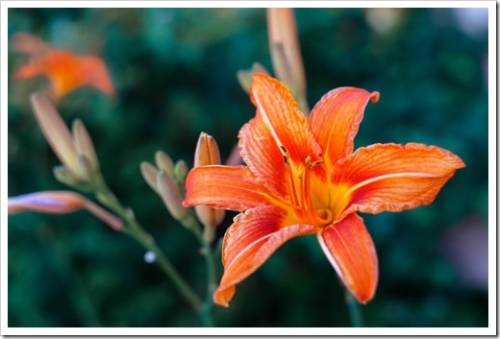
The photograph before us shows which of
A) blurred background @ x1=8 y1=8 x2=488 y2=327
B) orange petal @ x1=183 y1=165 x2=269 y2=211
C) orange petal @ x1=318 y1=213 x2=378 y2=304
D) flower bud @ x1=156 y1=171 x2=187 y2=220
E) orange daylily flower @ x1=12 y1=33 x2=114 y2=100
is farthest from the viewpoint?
blurred background @ x1=8 y1=8 x2=488 y2=327

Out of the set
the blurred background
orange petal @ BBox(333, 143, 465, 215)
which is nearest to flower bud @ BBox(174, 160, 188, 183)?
orange petal @ BBox(333, 143, 465, 215)

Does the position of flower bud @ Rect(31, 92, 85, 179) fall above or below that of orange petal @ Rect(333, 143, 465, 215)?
above

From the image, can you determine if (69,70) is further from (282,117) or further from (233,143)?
(282,117)

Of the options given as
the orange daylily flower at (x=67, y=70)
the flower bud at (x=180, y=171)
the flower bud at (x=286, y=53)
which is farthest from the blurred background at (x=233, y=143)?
the flower bud at (x=180, y=171)

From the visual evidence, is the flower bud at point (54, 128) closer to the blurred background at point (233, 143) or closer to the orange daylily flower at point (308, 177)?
the orange daylily flower at point (308, 177)

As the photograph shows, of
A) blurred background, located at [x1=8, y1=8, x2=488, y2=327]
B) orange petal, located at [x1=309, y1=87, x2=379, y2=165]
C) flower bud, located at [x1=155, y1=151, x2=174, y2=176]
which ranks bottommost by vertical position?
blurred background, located at [x1=8, y1=8, x2=488, y2=327]

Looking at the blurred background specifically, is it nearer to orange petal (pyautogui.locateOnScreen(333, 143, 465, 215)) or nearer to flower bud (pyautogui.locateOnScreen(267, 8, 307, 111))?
flower bud (pyautogui.locateOnScreen(267, 8, 307, 111))

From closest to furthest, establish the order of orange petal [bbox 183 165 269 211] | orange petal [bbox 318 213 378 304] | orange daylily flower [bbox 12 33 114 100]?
1. orange petal [bbox 318 213 378 304]
2. orange petal [bbox 183 165 269 211]
3. orange daylily flower [bbox 12 33 114 100]

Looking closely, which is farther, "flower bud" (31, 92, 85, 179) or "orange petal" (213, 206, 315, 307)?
"flower bud" (31, 92, 85, 179)

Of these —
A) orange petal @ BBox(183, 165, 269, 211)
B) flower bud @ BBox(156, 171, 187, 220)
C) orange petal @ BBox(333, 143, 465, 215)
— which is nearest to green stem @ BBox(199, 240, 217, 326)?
flower bud @ BBox(156, 171, 187, 220)
